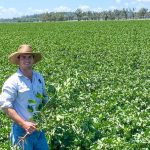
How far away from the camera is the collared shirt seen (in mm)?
5470


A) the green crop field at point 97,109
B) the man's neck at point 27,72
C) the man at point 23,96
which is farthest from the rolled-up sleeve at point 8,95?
the green crop field at point 97,109

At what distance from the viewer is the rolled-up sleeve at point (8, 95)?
5434mm

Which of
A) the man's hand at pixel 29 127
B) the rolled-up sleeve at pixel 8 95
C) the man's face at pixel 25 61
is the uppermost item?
the man's face at pixel 25 61

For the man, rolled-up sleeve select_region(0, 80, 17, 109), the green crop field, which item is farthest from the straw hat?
the green crop field

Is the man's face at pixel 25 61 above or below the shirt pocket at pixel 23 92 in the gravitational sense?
above

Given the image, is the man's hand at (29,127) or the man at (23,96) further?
the man at (23,96)

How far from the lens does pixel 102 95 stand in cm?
1074

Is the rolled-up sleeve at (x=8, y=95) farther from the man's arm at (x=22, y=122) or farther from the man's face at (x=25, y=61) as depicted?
the man's face at (x=25, y=61)

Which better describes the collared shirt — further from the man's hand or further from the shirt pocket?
the man's hand

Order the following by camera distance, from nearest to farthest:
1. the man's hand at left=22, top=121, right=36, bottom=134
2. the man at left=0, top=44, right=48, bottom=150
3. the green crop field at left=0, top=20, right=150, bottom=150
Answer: the man's hand at left=22, top=121, right=36, bottom=134
the man at left=0, top=44, right=48, bottom=150
the green crop field at left=0, top=20, right=150, bottom=150

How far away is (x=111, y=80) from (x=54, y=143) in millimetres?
7692

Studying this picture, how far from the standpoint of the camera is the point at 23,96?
5562 mm

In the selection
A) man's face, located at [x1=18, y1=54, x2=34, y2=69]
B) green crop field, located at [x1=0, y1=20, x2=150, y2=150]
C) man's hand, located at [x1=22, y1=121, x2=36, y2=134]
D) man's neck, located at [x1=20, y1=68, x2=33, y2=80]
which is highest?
man's face, located at [x1=18, y1=54, x2=34, y2=69]

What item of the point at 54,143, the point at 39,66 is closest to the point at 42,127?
the point at 54,143
